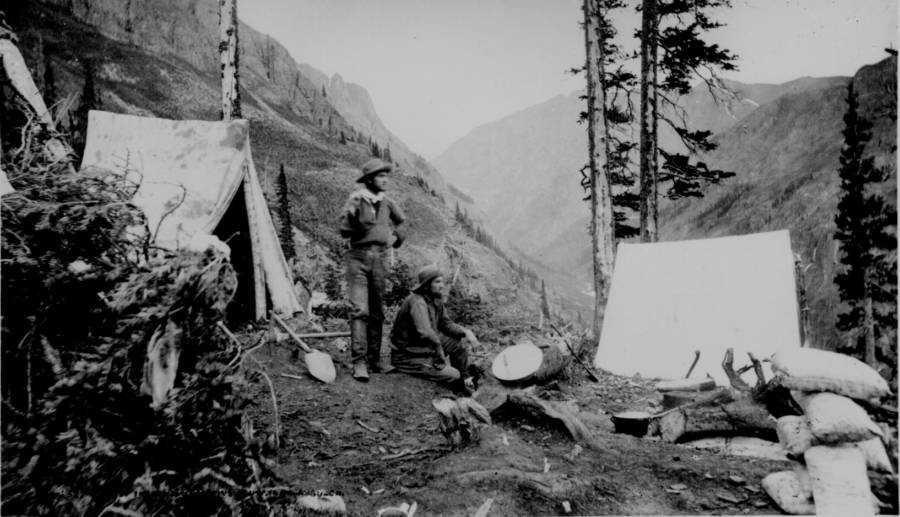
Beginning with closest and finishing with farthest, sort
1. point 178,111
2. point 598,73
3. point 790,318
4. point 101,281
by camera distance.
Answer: point 101,281 → point 790,318 → point 598,73 → point 178,111

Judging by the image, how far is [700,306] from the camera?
5.52 meters

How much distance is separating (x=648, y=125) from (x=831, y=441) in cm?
788

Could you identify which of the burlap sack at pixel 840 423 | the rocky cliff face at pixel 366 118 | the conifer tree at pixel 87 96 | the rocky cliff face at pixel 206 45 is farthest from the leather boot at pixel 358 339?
the rocky cliff face at pixel 366 118

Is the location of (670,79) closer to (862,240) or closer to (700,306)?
(700,306)

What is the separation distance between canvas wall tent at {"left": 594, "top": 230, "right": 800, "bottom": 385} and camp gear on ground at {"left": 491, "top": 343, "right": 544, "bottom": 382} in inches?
59.8

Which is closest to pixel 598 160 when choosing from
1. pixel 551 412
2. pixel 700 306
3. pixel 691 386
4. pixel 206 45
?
pixel 700 306

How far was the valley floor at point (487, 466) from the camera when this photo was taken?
2525mm

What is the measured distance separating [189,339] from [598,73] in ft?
24.0

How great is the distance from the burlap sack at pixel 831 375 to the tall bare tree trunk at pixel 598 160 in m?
4.94

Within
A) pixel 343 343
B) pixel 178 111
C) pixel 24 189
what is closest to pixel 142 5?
pixel 178 111

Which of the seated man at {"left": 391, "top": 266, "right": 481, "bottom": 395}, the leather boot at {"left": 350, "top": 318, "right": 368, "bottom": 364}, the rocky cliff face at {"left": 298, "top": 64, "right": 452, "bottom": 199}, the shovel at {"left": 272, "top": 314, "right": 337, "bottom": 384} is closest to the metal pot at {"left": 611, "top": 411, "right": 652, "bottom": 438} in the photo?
the seated man at {"left": 391, "top": 266, "right": 481, "bottom": 395}

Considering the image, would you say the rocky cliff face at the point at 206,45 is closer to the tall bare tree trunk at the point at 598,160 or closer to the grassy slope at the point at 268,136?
the grassy slope at the point at 268,136

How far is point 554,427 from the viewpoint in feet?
11.3

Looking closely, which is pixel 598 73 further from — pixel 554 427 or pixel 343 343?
pixel 554 427
